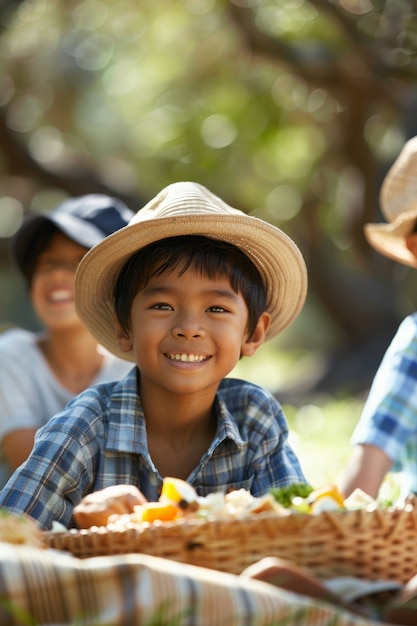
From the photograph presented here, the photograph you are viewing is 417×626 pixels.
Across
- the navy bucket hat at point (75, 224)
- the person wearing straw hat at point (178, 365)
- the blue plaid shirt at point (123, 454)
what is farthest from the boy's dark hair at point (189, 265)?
the navy bucket hat at point (75, 224)

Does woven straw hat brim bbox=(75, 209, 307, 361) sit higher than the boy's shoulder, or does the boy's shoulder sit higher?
the boy's shoulder

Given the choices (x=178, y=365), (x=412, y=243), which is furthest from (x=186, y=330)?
→ (x=412, y=243)

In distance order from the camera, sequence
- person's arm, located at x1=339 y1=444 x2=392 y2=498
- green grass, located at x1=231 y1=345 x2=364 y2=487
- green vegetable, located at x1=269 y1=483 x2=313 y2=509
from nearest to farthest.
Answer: green vegetable, located at x1=269 y1=483 x2=313 y2=509, person's arm, located at x1=339 y1=444 x2=392 y2=498, green grass, located at x1=231 y1=345 x2=364 y2=487

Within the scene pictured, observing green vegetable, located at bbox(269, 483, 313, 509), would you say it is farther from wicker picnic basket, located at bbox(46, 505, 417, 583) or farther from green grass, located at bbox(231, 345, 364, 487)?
green grass, located at bbox(231, 345, 364, 487)

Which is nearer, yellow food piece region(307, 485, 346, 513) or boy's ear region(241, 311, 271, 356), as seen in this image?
yellow food piece region(307, 485, 346, 513)

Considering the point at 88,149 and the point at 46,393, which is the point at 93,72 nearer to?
the point at 88,149

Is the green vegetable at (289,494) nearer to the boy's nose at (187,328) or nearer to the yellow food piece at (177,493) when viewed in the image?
the yellow food piece at (177,493)

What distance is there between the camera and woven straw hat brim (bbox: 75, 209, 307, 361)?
287 centimetres

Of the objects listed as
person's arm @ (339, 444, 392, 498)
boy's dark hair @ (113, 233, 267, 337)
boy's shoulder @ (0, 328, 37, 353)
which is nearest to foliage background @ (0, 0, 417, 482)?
boy's shoulder @ (0, 328, 37, 353)

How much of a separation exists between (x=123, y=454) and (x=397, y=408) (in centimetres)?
127

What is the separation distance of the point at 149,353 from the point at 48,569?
1.49 metres

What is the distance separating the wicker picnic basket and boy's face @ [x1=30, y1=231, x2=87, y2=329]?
2.70m

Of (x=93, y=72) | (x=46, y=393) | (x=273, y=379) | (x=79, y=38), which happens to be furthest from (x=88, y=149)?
(x=46, y=393)

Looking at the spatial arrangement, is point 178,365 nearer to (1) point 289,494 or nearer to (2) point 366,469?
(1) point 289,494
